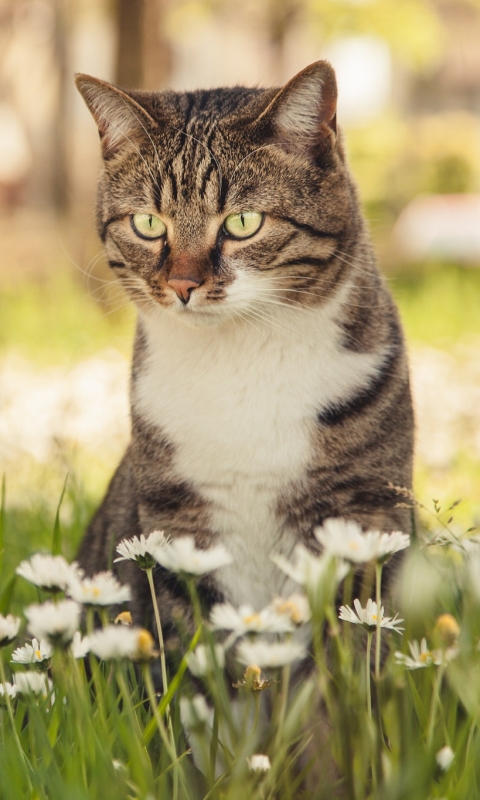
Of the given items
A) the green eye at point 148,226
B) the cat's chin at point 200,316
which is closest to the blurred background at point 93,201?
the green eye at point 148,226

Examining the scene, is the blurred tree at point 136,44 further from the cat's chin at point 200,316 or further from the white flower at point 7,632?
the white flower at point 7,632

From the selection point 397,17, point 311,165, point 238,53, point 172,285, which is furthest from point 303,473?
point 238,53

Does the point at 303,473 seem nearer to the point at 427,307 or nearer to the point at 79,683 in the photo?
the point at 79,683

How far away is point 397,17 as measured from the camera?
22.8 feet

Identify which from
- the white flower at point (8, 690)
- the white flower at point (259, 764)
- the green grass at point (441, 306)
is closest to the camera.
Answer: the white flower at point (259, 764)

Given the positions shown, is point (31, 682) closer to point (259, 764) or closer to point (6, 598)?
point (259, 764)

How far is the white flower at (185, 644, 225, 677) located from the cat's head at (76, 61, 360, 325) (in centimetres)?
81

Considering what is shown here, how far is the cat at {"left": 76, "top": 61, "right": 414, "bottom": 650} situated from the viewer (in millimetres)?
1792

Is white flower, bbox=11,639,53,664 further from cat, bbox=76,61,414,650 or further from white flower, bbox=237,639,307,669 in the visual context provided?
cat, bbox=76,61,414,650

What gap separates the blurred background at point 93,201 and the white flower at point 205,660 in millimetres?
954

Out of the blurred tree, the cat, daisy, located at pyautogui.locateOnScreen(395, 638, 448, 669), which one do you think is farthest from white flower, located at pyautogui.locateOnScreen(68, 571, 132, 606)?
the blurred tree

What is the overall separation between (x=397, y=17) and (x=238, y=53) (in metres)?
8.07

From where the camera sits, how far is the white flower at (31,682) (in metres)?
1.14

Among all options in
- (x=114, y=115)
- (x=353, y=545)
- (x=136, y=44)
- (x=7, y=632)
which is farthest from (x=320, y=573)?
(x=136, y=44)
